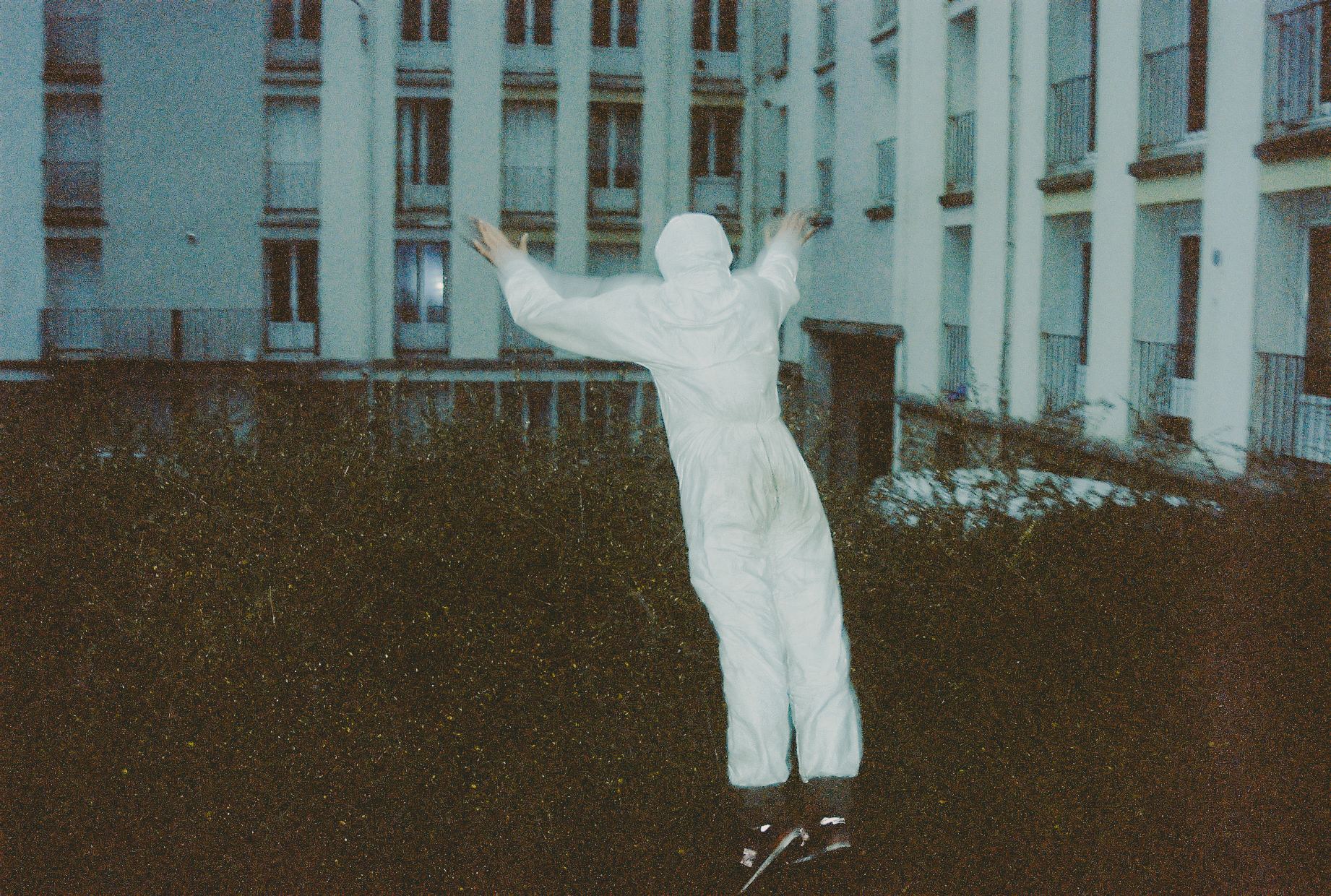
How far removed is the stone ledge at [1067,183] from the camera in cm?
892

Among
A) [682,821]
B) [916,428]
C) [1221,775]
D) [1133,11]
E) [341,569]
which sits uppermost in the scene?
[1133,11]

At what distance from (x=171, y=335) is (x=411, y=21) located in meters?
5.28

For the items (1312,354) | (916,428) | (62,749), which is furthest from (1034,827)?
(1312,354)

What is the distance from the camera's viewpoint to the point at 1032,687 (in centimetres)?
318

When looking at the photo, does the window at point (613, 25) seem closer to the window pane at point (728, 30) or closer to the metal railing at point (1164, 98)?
the window pane at point (728, 30)

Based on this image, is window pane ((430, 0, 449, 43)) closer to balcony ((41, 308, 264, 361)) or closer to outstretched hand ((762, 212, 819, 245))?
balcony ((41, 308, 264, 361))

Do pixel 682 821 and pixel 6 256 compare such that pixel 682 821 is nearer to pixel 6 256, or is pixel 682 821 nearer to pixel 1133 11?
pixel 1133 11

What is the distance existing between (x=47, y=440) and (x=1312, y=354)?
23.1 feet

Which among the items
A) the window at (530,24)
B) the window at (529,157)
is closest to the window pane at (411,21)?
the window at (530,24)

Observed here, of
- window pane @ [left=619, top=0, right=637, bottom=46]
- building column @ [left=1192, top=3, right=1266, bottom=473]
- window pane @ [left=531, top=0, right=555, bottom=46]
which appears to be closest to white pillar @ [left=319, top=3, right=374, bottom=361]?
window pane @ [left=531, top=0, right=555, bottom=46]

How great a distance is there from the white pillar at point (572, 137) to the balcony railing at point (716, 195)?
163 centimetres

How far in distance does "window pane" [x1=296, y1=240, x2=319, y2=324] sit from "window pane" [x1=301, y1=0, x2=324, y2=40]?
2.70 metres

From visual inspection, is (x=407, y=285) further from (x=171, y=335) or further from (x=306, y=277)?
(x=171, y=335)

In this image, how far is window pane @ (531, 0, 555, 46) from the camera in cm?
1445
